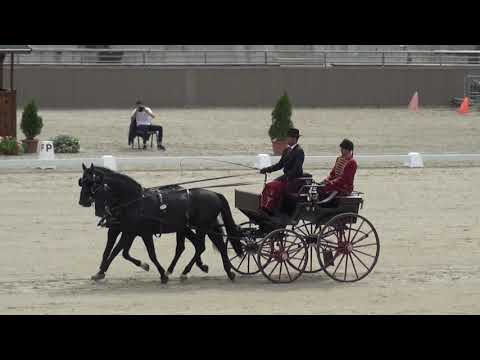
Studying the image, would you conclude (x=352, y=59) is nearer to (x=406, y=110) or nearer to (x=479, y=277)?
(x=406, y=110)

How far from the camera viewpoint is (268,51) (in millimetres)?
38969

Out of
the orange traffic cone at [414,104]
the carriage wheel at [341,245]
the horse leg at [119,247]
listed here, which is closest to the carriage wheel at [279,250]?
the carriage wheel at [341,245]

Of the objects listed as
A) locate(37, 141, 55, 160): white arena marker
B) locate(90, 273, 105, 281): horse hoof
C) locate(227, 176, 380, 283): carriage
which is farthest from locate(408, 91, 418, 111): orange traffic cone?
locate(90, 273, 105, 281): horse hoof

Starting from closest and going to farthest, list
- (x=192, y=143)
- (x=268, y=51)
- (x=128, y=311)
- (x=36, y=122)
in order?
(x=128, y=311)
(x=36, y=122)
(x=192, y=143)
(x=268, y=51)

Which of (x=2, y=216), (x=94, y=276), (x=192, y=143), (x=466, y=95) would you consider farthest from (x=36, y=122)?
(x=466, y=95)

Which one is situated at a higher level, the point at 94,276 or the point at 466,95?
the point at 466,95

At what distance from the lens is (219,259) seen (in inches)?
569

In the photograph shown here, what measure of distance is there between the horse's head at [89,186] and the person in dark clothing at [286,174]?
6.44ft

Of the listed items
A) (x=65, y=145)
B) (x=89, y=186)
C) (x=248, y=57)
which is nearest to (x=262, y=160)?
(x=65, y=145)

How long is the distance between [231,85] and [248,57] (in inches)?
110

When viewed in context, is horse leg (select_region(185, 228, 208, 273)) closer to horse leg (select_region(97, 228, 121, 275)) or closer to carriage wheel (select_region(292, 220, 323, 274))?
horse leg (select_region(97, 228, 121, 275))

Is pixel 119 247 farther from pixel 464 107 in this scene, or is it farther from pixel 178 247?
pixel 464 107

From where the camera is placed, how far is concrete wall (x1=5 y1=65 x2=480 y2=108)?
3681 centimetres

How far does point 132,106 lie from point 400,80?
9.82 metres
